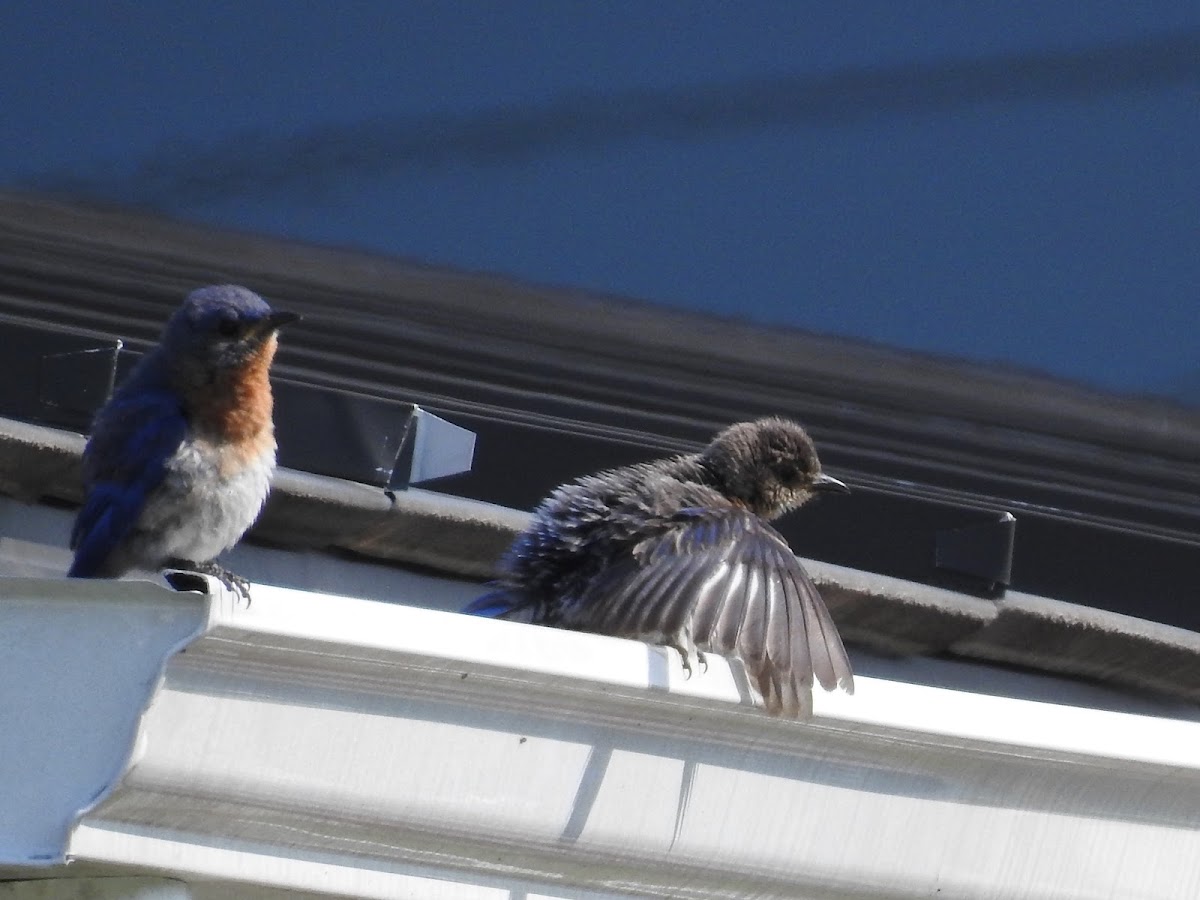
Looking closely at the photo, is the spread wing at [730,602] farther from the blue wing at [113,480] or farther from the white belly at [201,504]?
the blue wing at [113,480]

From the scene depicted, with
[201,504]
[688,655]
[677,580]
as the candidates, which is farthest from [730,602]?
[201,504]

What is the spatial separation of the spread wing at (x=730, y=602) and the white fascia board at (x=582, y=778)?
0.39 feet

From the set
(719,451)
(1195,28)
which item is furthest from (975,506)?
(1195,28)

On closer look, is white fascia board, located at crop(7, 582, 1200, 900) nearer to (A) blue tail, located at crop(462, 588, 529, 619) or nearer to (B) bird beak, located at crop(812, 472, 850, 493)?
(A) blue tail, located at crop(462, 588, 529, 619)

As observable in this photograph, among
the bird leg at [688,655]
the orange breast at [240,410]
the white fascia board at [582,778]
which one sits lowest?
the white fascia board at [582,778]

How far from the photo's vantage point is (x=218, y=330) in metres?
4.02

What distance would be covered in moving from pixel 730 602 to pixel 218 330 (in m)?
1.39

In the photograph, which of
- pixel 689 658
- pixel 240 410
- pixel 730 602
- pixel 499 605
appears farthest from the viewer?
pixel 240 410

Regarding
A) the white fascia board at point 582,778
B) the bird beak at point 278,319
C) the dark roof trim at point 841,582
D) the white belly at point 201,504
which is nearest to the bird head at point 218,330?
the bird beak at point 278,319

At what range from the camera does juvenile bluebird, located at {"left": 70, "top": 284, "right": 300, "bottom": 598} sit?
3.63m

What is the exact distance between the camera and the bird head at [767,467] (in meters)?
4.32

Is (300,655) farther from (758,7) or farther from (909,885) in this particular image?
(758,7)

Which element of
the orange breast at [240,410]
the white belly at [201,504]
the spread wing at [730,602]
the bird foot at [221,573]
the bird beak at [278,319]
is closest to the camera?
the bird foot at [221,573]

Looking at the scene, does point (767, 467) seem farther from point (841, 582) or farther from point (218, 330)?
point (218, 330)
